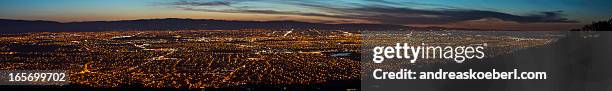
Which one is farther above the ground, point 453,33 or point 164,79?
point 453,33

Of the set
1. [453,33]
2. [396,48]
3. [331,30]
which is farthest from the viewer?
[331,30]

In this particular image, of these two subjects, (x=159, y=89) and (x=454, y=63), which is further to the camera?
(x=159, y=89)

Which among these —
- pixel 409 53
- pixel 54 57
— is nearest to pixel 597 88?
pixel 409 53

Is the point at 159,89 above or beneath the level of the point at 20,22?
beneath

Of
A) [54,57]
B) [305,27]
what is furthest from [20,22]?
[305,27]

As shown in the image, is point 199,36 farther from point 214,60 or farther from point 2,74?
point 2,74

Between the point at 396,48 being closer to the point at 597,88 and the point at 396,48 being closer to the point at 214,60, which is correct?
the point at 597,88

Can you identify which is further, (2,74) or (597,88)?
(2,74)

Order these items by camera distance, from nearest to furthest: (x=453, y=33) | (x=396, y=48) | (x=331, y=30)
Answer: (x=396, y=48)
(x=453, y=33)
(x=331, y=30)
